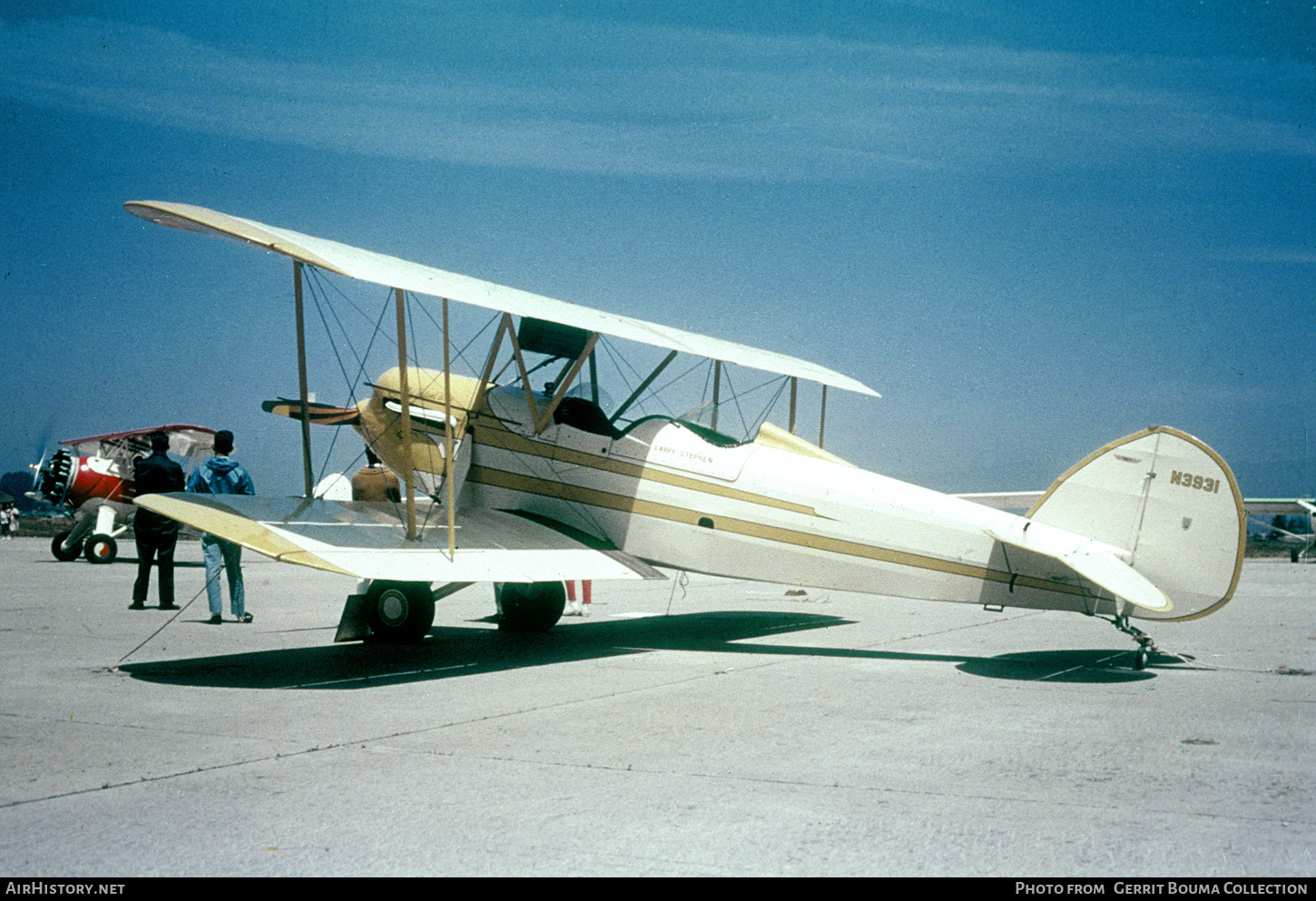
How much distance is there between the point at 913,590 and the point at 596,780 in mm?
4940

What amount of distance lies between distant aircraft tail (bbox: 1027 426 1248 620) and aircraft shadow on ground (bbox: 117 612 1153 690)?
0.79m

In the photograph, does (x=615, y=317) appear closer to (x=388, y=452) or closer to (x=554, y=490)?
(x=554, y=490)

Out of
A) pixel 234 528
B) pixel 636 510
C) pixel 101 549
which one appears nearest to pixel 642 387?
pixel 636 510

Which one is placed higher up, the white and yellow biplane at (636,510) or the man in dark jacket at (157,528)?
the white and yellow biplane at (636,510)

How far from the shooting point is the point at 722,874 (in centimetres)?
341

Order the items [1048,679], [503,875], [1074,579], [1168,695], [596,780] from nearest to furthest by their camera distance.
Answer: [503,875], [596,780], [1168,695], [1048,679], [1074,579]

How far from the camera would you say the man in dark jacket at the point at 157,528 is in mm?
12023

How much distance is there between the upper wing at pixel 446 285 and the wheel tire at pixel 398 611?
2.73 metres

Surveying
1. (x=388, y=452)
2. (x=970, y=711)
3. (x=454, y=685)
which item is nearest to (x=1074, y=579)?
(x=970, y=711)

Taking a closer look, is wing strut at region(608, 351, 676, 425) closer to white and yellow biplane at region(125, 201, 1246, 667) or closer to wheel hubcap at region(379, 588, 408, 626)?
white and yellow biplane at region(125, 201, 1246, 667)

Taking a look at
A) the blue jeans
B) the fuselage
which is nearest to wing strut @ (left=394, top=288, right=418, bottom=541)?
the fuselage

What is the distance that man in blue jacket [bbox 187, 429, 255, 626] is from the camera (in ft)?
37.7

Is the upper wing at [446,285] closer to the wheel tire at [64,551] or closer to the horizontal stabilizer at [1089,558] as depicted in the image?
the horizontal stabilizer at [1089,558]

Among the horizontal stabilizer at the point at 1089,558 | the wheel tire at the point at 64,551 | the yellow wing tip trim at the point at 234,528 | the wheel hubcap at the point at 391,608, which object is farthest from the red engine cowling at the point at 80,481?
the horizontal stabilizer at the point at 1089,558
